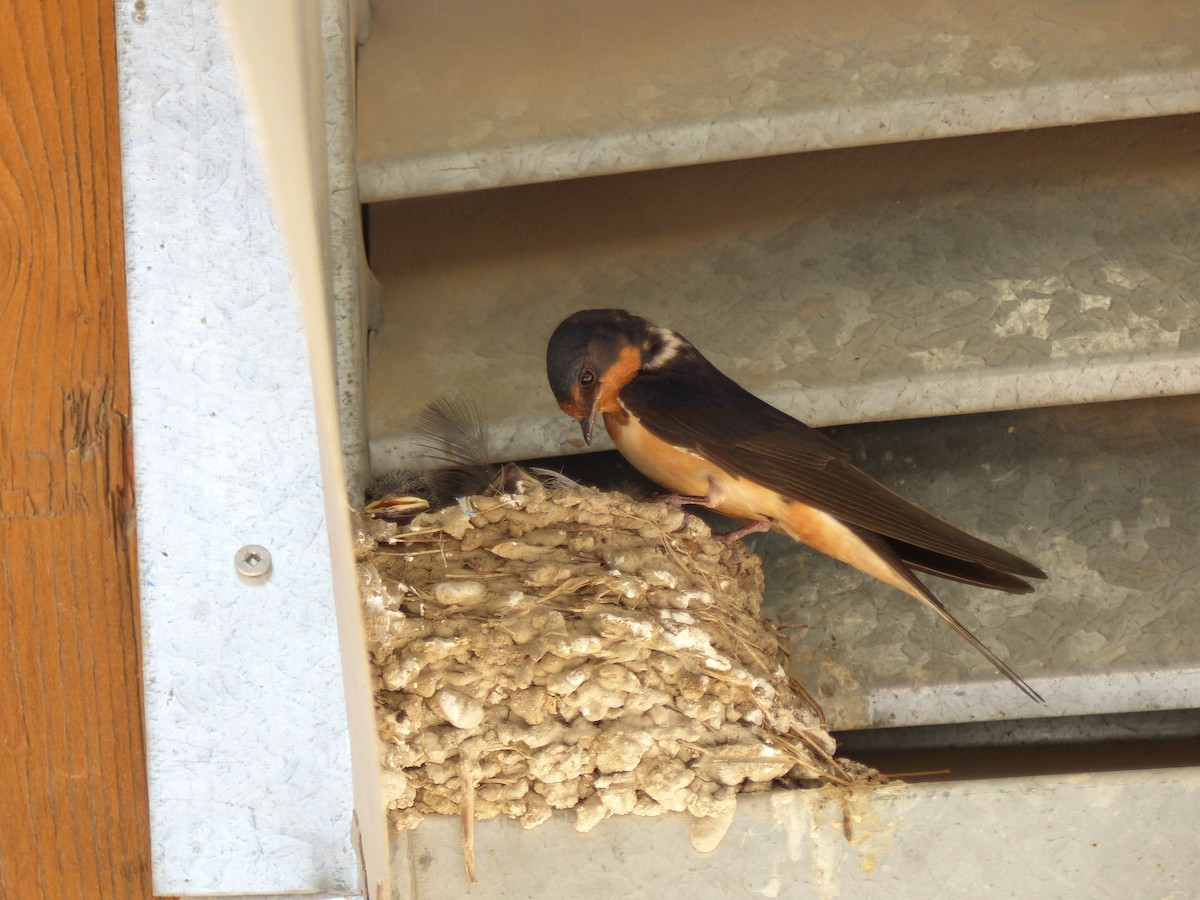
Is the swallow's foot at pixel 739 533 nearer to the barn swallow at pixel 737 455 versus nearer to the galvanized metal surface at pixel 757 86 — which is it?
the barn swallow at pixel 737 455

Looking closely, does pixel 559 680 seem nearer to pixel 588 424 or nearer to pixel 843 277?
pixel 588 424

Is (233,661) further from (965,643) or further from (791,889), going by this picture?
(965,643)

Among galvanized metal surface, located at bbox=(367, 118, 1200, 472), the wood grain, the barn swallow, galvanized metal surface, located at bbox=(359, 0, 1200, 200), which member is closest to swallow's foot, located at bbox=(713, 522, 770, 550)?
the barn swallow

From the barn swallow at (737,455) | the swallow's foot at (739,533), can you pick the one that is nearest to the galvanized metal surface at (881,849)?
the barn swallow at (737,455)

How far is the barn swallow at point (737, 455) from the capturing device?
273 centimetres

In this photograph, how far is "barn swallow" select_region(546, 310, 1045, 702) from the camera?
2.73m

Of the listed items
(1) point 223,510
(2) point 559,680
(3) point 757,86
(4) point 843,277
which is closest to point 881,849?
(2) point 559,680

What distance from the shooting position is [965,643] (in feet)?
9.51

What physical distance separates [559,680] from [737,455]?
73 cm

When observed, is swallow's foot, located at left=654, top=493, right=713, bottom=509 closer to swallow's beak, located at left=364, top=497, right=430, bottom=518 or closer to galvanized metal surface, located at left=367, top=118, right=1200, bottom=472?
galvanized metal surface, located at left=367, top=118, right=1200, bottom=472

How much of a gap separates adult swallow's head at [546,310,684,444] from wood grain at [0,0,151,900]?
1.50m

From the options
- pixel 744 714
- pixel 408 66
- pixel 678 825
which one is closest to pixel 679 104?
pixel 408 66

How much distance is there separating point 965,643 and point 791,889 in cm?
82

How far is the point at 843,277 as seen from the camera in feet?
9.12
